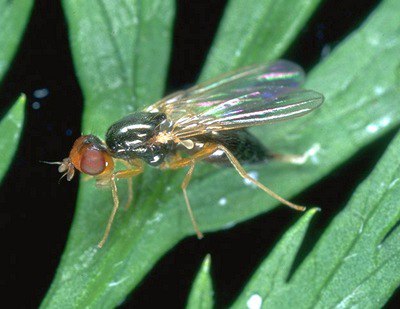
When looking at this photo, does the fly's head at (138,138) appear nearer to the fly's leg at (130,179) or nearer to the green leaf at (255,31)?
the fly's leg at (130,179)

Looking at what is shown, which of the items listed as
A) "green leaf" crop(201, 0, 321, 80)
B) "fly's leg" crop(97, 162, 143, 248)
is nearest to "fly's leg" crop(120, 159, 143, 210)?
"fly's leg" crop(97, 162, 143, 248)

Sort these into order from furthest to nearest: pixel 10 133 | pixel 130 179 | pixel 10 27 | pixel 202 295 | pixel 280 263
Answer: pixel 130 179, pixel 10 27, pixel 10 133, pixel 280 263, pixel 202 295

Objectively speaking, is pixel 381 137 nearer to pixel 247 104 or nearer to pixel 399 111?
pixel 399 111

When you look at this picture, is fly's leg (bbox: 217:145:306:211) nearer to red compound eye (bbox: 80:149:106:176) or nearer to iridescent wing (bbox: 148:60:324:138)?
iridescent wing (bbox: 148:60:324:138)

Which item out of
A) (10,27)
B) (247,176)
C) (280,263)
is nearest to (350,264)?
(280,263)

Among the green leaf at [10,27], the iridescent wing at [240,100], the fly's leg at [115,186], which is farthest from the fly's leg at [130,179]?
the green leaf at [10,27]

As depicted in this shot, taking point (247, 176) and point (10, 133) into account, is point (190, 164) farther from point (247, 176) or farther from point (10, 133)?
point (10, 133)

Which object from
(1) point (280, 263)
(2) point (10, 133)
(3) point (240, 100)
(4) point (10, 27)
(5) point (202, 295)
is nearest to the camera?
(5) point (202, 295)
